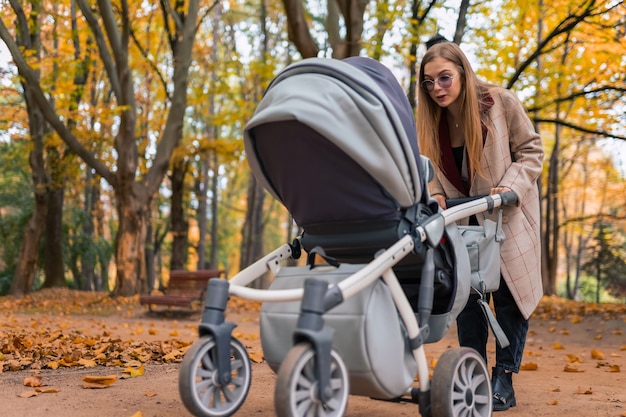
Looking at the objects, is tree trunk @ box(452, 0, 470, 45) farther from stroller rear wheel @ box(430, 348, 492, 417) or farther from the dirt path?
stroller rear wheel @ box(430, 348, 492, 417)

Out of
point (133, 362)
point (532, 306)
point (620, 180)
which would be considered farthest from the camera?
point (620, 180)

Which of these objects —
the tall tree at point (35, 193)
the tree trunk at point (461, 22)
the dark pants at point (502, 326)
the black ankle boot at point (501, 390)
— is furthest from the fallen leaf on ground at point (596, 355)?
the tall tree at point (35, 193)

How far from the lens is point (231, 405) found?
9.34 ft

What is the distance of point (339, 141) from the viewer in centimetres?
276

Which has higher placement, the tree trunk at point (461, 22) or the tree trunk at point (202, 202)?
the tree trunk at point (461, 22)

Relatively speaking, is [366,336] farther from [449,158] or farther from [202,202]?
[202,202]

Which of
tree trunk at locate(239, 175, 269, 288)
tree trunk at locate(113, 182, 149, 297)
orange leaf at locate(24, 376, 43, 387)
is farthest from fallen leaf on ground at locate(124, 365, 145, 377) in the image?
tree trunk at locate(239, 175, 269, 288)

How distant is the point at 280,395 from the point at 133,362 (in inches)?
122

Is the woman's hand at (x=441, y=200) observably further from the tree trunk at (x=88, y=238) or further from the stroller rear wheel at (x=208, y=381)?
the tree trunk at (x=88, y=238)

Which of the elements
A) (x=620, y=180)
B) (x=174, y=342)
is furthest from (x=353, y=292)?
(x=620, y=180)

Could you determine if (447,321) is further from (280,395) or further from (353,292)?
(280,395)

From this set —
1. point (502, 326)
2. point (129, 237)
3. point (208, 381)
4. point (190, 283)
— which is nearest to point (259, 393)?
point (208, 381)

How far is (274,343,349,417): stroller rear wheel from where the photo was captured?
2.41 meters

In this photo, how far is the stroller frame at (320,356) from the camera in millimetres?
2521
